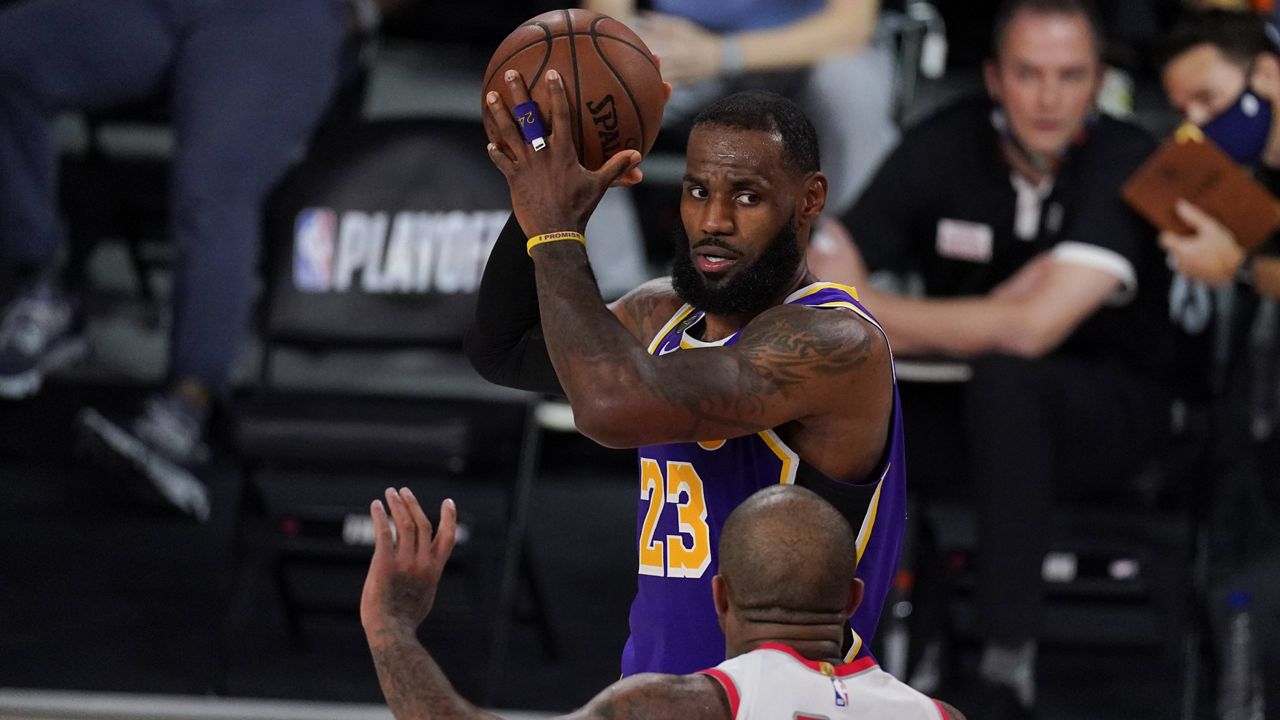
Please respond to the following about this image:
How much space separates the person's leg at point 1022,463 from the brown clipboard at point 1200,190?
533mm

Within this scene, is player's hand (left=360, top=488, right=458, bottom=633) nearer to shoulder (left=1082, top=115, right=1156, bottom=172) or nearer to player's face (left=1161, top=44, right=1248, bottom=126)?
shoulder (left=1082, top=115, right=1156, bottom=172)

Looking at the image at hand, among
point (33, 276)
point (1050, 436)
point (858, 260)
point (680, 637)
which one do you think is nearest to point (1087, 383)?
point (1050, 436)

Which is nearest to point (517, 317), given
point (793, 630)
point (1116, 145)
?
point (793, 630)

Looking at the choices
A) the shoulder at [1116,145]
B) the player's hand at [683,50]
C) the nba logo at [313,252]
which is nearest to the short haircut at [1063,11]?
the shoulder at [1116,145]

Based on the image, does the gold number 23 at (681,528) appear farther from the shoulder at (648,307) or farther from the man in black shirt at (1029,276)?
the man in black shirt at (1029,276)

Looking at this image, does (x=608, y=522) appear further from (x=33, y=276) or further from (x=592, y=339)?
(x=592, y=339)

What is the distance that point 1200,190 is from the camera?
4.95 metres

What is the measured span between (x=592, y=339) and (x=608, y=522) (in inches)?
150

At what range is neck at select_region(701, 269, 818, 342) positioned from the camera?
2.77m

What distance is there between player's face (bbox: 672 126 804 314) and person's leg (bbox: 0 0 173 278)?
11.1ft

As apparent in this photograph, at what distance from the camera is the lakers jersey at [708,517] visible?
2.71 metres

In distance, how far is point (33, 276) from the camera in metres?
5.66

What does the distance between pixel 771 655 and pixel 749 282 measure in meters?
0.66

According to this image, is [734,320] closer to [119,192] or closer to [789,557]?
[789,557]
